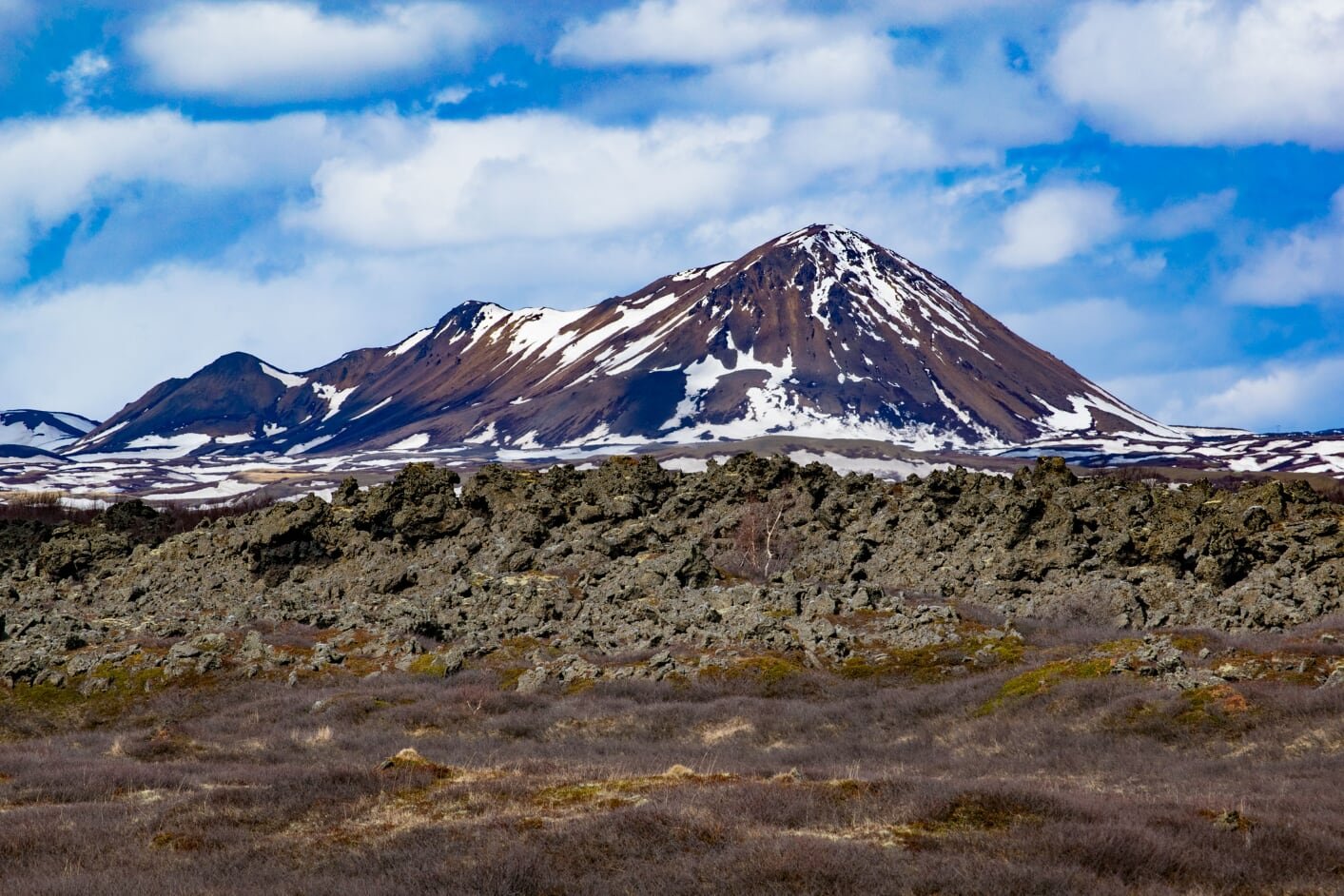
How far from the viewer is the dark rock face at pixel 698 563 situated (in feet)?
139

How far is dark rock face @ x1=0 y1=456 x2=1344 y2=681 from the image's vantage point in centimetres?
4238

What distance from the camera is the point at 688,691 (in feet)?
115

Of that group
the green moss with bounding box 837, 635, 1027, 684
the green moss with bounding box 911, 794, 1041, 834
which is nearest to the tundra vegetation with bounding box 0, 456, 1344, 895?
the green moss with bounding box 911, 794, 1041, 834

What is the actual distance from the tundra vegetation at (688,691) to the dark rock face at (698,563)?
22 cm

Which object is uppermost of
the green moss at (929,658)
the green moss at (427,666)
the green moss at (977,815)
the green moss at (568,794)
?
the green moss at (977,815)

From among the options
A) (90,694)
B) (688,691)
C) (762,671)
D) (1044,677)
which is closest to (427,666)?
(688,691)

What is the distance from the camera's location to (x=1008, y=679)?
32250 millimetres

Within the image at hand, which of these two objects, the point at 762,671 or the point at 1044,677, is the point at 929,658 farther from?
the point at 1044,677

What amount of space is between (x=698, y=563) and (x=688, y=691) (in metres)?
16.1

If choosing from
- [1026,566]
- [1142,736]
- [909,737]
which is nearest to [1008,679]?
[909,737]

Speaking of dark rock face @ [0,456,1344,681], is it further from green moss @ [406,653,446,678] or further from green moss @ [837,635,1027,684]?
green moss @ [406,653,446,678]

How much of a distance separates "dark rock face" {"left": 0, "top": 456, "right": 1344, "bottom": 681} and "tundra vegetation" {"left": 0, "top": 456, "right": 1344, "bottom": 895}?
0.22m

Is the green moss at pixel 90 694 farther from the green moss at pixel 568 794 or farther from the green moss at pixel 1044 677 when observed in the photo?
the green moss at pixel 1044 677

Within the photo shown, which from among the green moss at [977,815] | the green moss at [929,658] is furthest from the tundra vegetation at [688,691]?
the green moss at [929,658]
